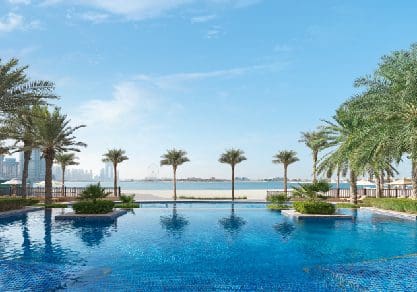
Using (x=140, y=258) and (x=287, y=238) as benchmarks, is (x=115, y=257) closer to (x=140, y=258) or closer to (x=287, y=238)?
(x=140, y=258)

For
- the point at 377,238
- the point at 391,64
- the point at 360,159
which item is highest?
the point at 391,64

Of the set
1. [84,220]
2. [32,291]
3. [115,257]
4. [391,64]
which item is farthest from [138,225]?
[391,64]

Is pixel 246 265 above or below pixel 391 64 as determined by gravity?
below

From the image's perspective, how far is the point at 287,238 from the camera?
59.3 feet

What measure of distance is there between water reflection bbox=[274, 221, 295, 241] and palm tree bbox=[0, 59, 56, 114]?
16008 mm

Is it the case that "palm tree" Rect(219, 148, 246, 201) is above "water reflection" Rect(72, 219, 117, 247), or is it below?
above

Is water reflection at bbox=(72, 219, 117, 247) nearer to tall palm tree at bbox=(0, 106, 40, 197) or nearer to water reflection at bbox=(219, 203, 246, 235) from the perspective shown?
water reflection at bbox=(219, 203, 246, 235)

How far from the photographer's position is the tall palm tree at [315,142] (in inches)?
1374

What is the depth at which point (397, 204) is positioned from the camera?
27500 mm

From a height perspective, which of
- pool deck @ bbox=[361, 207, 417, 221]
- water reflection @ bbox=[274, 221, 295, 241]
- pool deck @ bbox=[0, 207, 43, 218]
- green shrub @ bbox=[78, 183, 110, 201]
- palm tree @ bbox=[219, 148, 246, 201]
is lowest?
water reflection @ bbox=[274, 221, 295, 241]

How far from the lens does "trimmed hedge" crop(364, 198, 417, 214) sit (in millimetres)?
25859

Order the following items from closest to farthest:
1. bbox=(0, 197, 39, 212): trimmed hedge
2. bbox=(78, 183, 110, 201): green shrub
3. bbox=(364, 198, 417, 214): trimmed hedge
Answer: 1. bbox=(364, 198, 417, 214): trimmed hedge
2. bbox=(78, 183, 110, 201): green shrub
3. bbox=(0, 197, 39, 212): trimmed hedge

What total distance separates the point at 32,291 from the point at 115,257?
171 inches

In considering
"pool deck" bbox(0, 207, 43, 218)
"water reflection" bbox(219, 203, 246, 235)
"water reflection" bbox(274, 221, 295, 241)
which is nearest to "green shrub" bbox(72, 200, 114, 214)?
"pool deck" bbox(0, 207, 43, 218)
